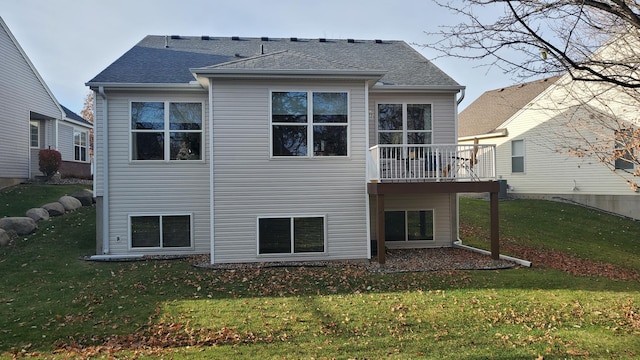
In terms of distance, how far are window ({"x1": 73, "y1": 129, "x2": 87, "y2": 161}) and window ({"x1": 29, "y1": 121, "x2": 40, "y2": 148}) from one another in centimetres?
236

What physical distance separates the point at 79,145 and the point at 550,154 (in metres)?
23.8

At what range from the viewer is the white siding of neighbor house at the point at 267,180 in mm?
9461

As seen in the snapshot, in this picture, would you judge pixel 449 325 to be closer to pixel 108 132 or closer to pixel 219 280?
pixel 219 280

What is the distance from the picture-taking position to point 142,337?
5.44 metres

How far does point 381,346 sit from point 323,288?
270cm

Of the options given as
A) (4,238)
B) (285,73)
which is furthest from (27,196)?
(285,73)

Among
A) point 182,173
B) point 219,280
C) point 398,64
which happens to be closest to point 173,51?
point 182,173

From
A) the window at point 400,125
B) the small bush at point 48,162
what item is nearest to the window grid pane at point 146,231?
the window at point 400,125

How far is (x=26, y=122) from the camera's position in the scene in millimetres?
17969

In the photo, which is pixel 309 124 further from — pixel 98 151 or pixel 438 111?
pixel 98 151

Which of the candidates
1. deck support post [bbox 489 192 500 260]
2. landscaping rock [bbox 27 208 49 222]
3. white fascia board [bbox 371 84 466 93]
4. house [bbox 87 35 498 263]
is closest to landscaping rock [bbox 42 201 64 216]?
landscaping rock [bbox 27 208 49 222]

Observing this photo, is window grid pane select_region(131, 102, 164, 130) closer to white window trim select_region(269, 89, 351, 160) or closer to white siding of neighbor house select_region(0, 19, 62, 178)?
white window trim select_region(269, 89, 351, 160)

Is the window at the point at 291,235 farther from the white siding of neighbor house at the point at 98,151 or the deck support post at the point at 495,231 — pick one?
the white siding of neighbor house at the point at 98,151

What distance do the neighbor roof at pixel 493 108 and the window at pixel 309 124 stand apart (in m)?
12.2
